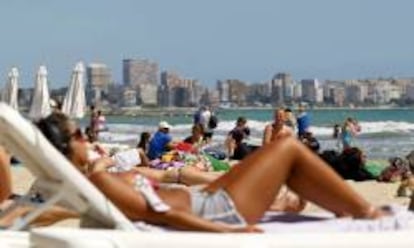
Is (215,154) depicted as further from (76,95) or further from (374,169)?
(76,95)

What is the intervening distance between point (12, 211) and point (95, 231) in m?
0.84

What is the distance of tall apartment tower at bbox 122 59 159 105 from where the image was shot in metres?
100

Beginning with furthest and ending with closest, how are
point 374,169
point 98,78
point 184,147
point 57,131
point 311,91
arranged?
point 311,91 → point 98,78 → point 374,169 → point 184,147 → point 57,131

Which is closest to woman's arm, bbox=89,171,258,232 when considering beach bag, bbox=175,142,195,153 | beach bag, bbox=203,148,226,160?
beach bag, bbox=175,142,195,153

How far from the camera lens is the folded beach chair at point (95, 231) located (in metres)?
4.08

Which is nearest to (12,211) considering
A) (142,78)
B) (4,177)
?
(4,177)

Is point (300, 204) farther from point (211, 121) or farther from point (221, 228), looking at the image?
point (211, 121)

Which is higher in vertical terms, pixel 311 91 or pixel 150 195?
pixel 150 195

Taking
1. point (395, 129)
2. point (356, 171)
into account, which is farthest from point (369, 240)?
point (395, 129)

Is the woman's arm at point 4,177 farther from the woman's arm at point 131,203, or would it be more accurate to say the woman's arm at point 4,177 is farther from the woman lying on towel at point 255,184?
the woman's arm at point 131,203

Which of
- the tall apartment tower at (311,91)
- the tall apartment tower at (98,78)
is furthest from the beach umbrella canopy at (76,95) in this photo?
the tall apartment tower at (311,91)

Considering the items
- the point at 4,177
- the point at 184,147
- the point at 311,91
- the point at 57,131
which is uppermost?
the point at 57,131

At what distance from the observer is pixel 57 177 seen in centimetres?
429

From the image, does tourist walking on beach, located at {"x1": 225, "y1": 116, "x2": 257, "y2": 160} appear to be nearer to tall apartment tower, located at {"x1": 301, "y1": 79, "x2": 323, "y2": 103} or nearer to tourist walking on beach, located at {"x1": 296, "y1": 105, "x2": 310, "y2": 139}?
tourist walking on beach, located at {"x1": 296, "y1": 105, "x2": 310, "y2": 139}
